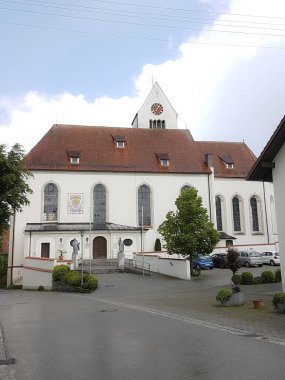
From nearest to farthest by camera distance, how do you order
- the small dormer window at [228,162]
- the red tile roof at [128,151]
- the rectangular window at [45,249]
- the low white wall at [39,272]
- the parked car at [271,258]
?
1. the low white wall at [39,272]
2. the parked car at [271,258]
3. the rectangular window at [45,249]
4. the red tile roof at [128,151]
5. the small dormer window at [228,162]

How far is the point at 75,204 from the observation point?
45.7 metres

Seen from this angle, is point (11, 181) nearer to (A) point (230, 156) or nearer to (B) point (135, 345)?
(B) point (135, 345)

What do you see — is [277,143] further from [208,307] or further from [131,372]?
[131,372]

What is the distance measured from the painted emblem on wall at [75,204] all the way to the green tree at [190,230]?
50.3 ft

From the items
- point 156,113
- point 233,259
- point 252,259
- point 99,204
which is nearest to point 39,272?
point 233,259

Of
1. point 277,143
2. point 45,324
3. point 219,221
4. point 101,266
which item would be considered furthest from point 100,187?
point 45,324

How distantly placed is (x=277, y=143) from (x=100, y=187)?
104 ft

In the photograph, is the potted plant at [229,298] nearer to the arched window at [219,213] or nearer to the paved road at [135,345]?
the paved road at [135,345]

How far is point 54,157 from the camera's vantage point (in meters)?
47.0

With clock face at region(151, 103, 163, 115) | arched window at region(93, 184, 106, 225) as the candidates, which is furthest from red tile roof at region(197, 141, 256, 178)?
arched window at region(93, 184, 106, 225)

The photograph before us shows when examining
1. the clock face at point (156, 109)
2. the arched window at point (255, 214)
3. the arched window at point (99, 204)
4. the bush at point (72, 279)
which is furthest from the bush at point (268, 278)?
the clock face at point (156, 109)

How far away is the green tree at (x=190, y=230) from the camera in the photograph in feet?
102

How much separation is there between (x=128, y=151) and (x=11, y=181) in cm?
2344

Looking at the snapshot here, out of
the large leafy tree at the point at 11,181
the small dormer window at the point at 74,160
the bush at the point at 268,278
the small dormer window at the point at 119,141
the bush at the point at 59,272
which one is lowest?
the bush at the point at 268,278
